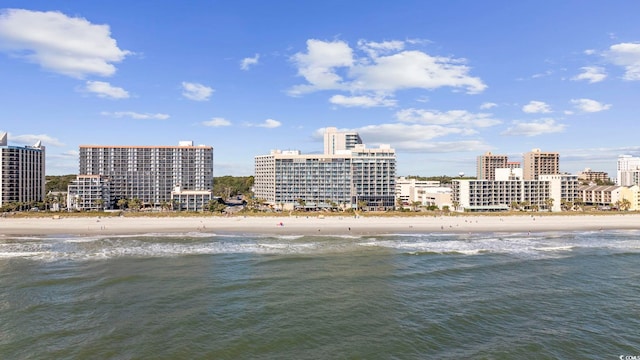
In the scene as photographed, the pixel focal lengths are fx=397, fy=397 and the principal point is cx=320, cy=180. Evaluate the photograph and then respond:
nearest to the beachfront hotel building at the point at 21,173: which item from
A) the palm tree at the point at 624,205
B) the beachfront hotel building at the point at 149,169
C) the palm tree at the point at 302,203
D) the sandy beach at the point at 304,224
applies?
the beachfront hotel building at the point at 149,169

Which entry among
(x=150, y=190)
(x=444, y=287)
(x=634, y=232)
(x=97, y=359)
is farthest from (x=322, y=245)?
(x=150, y=190)

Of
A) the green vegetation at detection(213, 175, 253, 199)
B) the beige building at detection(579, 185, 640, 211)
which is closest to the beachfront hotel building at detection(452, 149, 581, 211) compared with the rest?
the beige building at detection(579, 185, 640, 211)

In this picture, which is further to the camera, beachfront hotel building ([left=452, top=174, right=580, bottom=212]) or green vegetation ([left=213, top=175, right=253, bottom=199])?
green vegetation ([left=213, top=175, right=253, bottom=199])

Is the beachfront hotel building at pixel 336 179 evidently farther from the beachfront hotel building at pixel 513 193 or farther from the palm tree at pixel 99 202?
the palm tree at pixel 99 202

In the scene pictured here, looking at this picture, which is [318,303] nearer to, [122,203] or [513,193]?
[122,203]

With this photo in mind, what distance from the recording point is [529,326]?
90.0 feet

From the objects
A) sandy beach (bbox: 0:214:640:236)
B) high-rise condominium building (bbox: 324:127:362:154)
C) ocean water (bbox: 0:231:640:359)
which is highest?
high-rise condominium building (bbox: 324:127:362:154)

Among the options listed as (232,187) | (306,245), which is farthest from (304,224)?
(232,187)

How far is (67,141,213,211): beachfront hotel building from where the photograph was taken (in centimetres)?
12456

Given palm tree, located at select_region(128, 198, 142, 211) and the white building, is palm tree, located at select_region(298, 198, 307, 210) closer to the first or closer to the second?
the white building

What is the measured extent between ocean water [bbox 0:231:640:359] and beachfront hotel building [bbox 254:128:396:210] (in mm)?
63678

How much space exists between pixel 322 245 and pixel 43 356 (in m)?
41.1

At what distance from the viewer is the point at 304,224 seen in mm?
86750

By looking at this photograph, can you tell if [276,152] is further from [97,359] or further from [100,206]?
[97,359]
